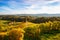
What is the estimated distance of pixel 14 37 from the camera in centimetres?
641

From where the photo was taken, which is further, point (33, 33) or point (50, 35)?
point (50, 35)

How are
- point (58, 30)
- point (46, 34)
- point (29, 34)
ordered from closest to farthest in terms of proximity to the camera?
point (29, 34) < point (46, 34) < point (58, 30)

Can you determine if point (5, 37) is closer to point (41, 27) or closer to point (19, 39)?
point (19, 39)

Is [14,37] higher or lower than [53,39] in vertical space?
higher

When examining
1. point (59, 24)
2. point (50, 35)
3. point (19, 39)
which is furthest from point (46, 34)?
point (19, 39)

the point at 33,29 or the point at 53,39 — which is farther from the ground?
the point at 33,29

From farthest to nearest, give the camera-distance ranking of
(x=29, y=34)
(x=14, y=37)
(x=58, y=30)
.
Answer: (x=58, y=30) → (x=29, y=34) → (x=14, y=37)

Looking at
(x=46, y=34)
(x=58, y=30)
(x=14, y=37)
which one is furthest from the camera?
(x=58, y=30)

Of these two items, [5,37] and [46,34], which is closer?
[5,37]

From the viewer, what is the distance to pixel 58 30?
9555 millimetres

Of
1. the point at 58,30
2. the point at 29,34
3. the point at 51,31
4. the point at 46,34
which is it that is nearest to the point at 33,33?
the point at 29,34

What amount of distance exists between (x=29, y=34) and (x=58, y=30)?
8.32 feet

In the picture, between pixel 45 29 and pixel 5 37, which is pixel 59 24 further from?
pixel 5 37

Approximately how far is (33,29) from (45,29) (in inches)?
46.7
